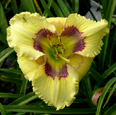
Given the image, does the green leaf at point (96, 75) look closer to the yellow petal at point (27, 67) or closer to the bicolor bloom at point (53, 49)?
→ the bicolor bloom at point (53, 49)

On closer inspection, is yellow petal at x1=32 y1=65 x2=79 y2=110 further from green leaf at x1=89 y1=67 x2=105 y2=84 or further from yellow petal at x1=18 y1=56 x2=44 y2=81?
green leaf at x1=89 y1=67 x2=105 y2=84

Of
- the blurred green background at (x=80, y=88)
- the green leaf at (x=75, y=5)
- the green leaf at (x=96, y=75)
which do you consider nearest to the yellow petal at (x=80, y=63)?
the blurred green background at (x=80, y=88)

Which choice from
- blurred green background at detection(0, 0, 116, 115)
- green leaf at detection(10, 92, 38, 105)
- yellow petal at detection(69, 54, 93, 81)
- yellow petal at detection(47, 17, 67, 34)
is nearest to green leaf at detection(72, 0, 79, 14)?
blurred green background at detection(0, 0, 116, 115)

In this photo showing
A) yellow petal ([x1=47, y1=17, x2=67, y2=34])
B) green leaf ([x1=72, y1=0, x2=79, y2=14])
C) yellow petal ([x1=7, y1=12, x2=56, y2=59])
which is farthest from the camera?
green leaf ([x1=72, y1=0, x2=79, y2=14])

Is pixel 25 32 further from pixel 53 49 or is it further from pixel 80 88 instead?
pixel 80 88

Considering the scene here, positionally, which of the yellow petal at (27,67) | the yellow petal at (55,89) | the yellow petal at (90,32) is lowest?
the yellow petal at (55,89)

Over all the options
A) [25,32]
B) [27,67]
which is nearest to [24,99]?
[27,67]
